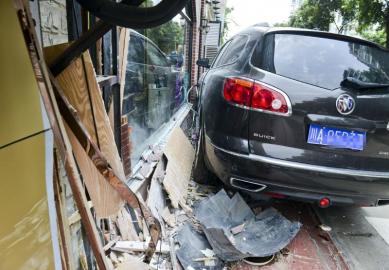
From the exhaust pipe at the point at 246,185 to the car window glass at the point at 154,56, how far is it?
2.20m

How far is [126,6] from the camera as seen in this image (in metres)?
1.08

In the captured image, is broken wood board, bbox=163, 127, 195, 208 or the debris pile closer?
the debris pile

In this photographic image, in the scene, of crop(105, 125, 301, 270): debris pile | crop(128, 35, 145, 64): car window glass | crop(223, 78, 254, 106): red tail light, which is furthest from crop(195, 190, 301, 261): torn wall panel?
crop(128, 35, 145, 64): car window glass

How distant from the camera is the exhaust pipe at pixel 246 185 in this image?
106 inches

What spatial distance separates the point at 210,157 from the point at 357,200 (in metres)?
1.30

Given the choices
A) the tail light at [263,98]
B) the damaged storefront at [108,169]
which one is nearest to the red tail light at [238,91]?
the tail light at [263,98]

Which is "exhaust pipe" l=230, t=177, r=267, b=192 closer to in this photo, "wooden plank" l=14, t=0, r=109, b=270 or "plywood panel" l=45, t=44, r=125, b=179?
"plywood panel" l=45, t=44, r=125, b=179

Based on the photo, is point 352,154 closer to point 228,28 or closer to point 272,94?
point 272,94

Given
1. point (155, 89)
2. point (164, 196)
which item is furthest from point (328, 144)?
point (155, 89)

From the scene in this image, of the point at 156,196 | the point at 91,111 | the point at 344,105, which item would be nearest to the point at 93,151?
the point at 91,111

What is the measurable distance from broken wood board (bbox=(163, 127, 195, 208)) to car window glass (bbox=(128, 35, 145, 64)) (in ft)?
3.32

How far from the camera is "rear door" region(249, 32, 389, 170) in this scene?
258 cm

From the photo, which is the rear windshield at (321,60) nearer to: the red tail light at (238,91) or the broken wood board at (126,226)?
the red tail light at (238,91)

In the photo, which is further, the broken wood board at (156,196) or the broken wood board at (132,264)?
the broken wood board at (156,196)
